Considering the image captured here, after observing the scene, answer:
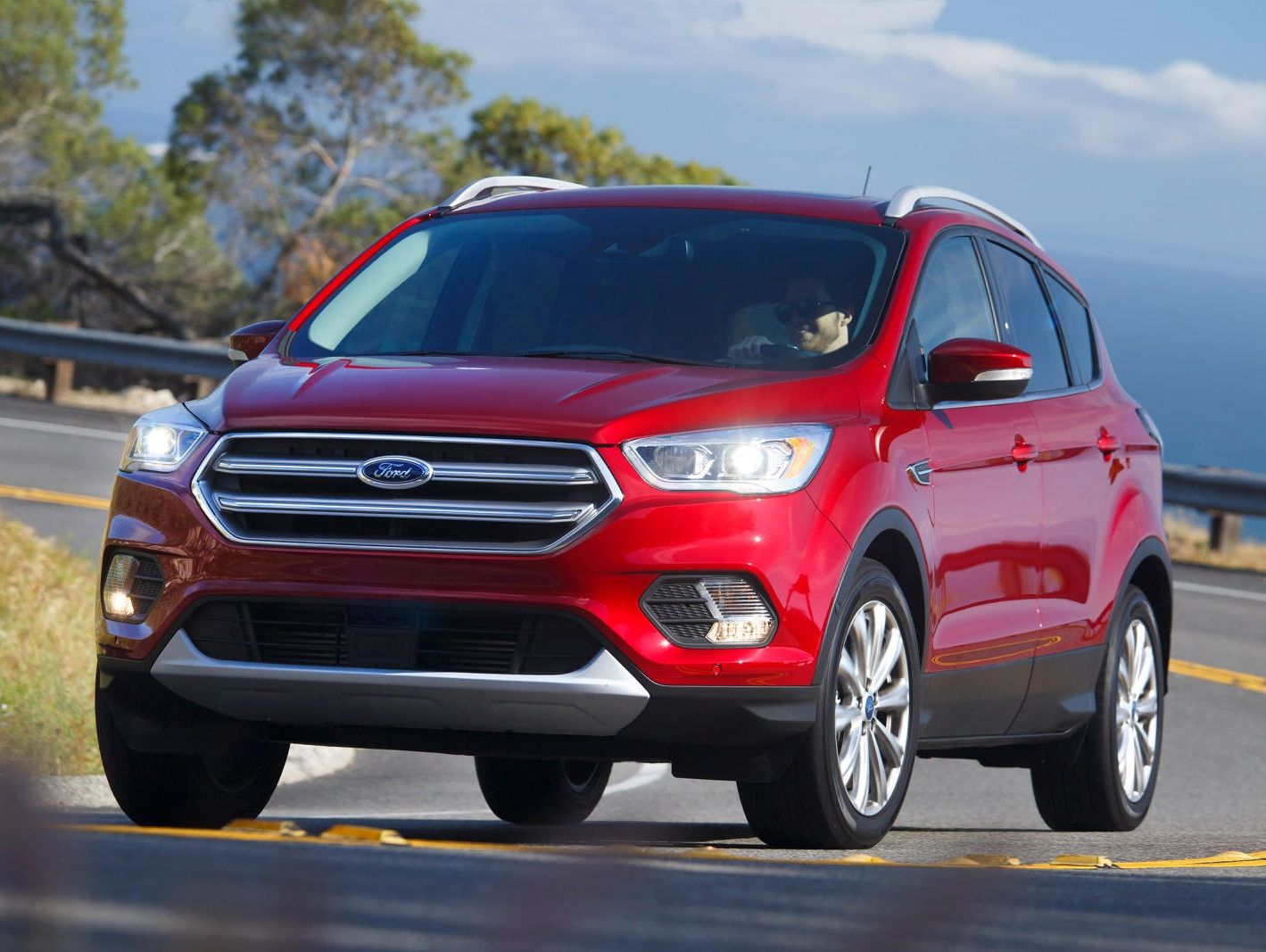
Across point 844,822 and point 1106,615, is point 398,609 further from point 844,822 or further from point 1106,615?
point 1106,615

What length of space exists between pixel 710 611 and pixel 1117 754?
2.61 meters

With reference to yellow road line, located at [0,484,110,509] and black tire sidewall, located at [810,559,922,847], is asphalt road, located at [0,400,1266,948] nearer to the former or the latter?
black tire sidewall, located at [810,559,922,847]

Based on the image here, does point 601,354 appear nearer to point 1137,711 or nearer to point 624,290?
point 624,290

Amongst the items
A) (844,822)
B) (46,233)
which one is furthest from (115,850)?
(46,233)

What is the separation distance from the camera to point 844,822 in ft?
17.6

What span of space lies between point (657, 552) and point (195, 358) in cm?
1652

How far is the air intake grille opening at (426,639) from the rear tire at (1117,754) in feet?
8.66

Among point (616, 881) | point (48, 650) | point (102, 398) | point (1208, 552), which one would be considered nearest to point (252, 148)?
point (102, 398)

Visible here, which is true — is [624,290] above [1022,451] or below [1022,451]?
above

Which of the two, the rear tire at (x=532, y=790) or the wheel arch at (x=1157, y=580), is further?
the wheel arch at (x=1157, y=580)

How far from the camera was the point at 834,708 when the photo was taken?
525 cm

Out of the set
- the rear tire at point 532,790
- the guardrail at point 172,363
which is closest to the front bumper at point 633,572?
the rear tire at point 532,790

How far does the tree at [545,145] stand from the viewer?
134 ft

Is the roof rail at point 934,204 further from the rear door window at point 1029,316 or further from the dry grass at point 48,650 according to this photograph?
the dry grass at point 48,650
